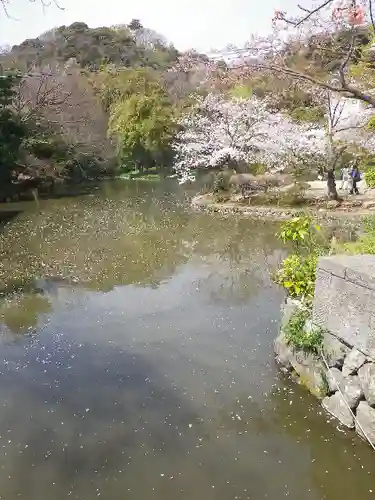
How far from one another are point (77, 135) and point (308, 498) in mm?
25602

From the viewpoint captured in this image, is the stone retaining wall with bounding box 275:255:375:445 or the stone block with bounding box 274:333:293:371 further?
the stone block with bounding box 274:333:293:371

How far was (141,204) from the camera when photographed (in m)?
20.3

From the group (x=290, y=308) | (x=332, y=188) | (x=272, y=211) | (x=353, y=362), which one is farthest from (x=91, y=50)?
(x=353, y=362)

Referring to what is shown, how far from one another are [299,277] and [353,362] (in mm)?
1711

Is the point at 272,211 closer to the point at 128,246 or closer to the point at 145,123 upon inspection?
the point at 128,246

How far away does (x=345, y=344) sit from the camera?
16.3 feet

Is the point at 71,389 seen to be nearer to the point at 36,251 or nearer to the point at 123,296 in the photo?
the point at 123,296

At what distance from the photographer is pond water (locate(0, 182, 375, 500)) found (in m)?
4.27

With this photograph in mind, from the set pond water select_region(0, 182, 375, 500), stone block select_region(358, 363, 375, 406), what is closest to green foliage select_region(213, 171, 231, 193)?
pond water select_region(0, 182, 375, 500)

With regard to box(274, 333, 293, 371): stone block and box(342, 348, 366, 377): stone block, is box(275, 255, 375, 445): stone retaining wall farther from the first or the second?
box(274, 333, 293, 371): stone block

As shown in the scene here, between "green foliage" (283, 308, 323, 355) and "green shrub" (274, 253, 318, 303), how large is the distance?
0.36 metres

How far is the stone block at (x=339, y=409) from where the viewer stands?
190 inches

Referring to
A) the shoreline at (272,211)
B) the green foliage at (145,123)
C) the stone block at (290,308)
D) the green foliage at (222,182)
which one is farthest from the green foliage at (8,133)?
the stone block at (290,308)

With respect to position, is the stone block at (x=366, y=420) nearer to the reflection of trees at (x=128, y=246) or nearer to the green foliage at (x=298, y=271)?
the green foliage at (x=298, y=271)
